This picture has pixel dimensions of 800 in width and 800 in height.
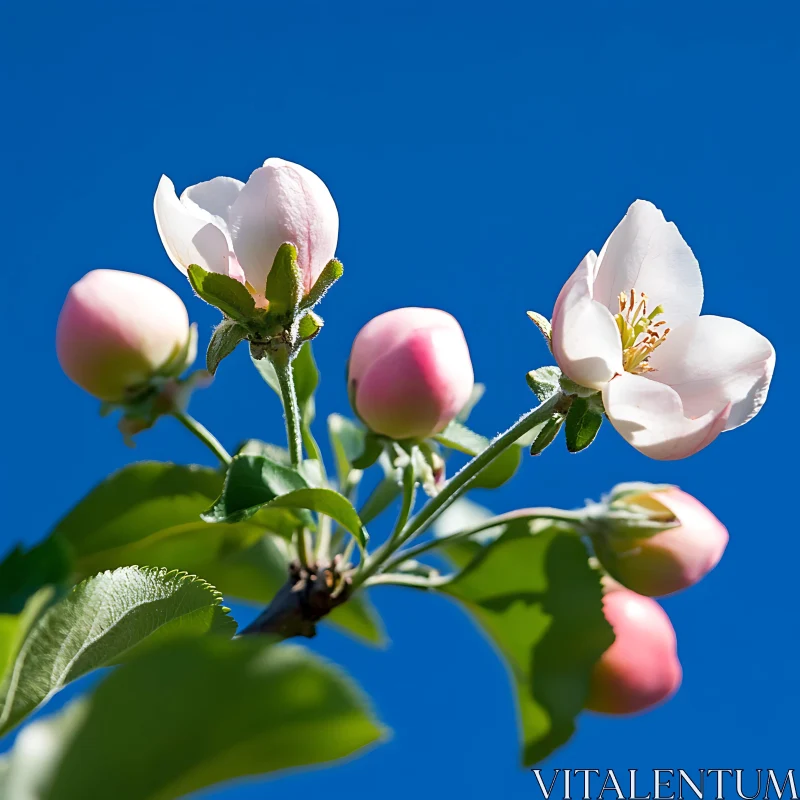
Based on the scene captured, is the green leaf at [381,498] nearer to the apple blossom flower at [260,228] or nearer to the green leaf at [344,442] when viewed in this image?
the green leaf at [344,442]

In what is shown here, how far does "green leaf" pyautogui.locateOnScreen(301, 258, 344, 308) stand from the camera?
0.80m

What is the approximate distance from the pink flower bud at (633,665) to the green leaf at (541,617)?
28 mm

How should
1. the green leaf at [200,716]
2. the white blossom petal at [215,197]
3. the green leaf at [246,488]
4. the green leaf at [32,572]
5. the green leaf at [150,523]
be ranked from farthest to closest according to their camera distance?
the green leaf at [150,523], the white blossom petal at [215,197], the green leaf at [246,488], the green leaf at [32,572], the green leaf at [200,716]

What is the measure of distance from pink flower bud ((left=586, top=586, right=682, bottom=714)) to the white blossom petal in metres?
0.51

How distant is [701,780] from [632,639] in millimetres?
284

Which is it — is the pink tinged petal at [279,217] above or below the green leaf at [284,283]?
above

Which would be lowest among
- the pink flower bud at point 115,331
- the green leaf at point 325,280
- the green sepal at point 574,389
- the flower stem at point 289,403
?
the green sepal at point 574,389

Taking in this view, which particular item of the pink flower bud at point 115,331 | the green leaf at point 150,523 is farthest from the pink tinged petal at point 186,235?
the green leaf at point 150,523

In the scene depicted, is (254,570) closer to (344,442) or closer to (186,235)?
(344,442)

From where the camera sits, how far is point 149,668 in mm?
348

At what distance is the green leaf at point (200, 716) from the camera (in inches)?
13.5

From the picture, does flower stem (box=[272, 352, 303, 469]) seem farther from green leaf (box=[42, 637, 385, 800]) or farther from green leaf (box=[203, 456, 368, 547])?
green leaf (box=[42, 637, 385, 800])

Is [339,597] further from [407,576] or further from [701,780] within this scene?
[701,780]

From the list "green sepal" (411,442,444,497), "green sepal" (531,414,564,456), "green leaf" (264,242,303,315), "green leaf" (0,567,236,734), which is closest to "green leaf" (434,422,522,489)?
"green sepal" (411,442,444,497)
